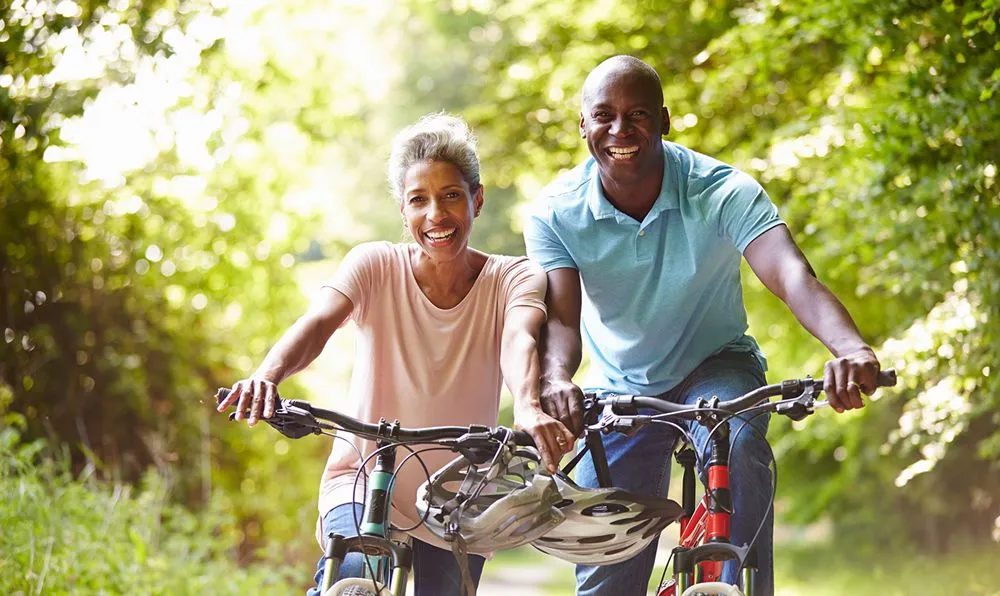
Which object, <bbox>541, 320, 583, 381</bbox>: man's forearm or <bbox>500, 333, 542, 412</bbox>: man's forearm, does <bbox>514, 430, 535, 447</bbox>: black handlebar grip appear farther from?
<bbox>541, 320, 583, 381</bbox>: man's forearm

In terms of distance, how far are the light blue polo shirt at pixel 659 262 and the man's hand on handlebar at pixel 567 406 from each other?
0.62 m

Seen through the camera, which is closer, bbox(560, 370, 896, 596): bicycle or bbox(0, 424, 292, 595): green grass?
bbox(560, 370, 896, 596): bicycle

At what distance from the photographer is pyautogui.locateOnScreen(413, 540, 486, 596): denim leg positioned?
11.7ft

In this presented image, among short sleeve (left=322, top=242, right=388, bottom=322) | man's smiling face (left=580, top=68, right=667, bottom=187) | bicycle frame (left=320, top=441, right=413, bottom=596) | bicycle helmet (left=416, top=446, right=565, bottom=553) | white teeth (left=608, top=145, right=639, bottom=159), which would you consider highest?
man's smiling face (left=580, top=68, right=667, bottom=187)

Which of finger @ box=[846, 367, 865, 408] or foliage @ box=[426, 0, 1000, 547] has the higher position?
foliage @ box=[426, 0, 1000, 547]

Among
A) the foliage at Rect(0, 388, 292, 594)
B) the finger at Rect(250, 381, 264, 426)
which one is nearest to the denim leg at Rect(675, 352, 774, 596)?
the finger at Rect(250, 381, 264, 426)

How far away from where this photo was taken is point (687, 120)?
351 inches

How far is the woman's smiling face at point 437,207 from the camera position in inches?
136

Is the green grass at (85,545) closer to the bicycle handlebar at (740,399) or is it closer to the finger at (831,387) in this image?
the bicycle handlebar at (740,399)

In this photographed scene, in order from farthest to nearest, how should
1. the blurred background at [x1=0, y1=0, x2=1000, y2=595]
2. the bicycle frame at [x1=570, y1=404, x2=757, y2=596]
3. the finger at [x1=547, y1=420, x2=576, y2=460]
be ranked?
the blurred background at [x1=0, y1=0, x2=1000, y2=595] < the finger at [x1=547, y1=420, x2=576, y2=460] < the bicycle frame at [x1=570, y1=404, x2=757, y2=596]

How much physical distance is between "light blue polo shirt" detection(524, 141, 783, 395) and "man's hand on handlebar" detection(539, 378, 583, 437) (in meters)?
0.62

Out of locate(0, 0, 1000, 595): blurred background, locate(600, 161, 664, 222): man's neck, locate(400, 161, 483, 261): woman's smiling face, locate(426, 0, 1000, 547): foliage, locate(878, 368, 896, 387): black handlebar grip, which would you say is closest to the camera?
locate(878, 368, 896, 387): black handlebar grip

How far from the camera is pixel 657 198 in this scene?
3.68 metres

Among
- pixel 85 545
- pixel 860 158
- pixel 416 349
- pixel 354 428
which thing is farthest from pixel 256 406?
pixel 860 158
